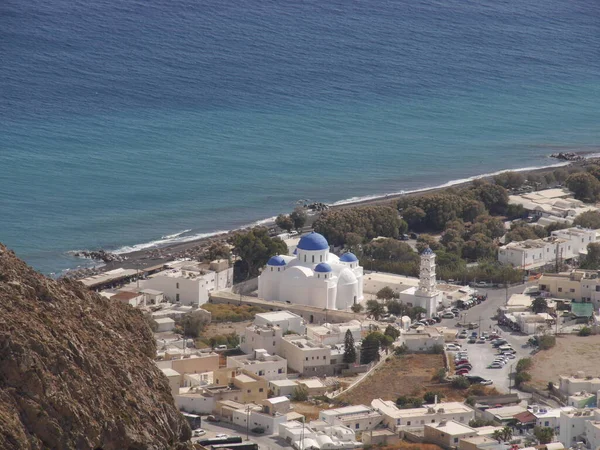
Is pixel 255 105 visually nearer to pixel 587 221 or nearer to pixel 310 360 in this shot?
pixel 587 221

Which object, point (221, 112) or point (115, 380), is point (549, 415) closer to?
point (115, 380)

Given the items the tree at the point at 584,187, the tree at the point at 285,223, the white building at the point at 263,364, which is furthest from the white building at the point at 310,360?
the tree at the point at 584,187

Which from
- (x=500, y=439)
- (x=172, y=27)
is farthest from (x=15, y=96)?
(x=500, y=439)

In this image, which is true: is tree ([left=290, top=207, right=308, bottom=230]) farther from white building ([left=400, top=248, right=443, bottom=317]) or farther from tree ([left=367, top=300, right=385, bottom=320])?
tree ([left=367, top=300, right=385, bottom=320])

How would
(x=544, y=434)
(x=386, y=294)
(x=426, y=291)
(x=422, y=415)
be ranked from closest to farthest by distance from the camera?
1. (x=544, y=434)
2. (x=422, y=415)
3. (x=426, y=291)
4. (x=386, y=294)

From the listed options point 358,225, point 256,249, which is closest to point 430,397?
point 256,249

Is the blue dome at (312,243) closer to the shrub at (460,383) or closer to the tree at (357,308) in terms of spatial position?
the tree at (357,308)
